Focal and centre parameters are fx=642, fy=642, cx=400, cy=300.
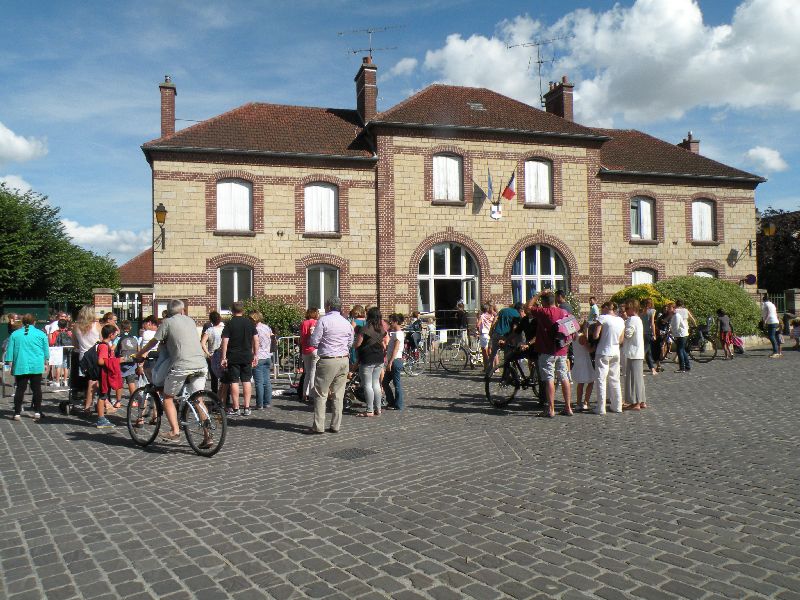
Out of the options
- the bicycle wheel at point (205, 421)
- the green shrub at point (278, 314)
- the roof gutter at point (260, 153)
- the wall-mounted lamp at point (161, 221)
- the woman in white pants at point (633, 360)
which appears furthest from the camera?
the roof gutter at point (260, 153)

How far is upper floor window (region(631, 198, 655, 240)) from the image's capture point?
2580cm

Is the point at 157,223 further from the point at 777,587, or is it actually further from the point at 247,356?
the point at 777,587

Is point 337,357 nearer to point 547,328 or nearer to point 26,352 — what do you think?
point 547,328

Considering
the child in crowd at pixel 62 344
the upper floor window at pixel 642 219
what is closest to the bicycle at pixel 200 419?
the child in crowd at pixel 62 344

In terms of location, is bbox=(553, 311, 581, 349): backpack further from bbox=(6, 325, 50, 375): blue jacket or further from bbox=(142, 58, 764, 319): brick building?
bbox=(142, 58, 764, 319): brick building

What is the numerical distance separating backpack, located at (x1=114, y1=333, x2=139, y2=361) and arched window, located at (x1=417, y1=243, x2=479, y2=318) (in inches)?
536

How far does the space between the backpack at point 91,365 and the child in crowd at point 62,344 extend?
13.8 ft

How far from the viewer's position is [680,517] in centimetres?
499

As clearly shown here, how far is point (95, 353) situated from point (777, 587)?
9.38m

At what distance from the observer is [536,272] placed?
2431 centimetres

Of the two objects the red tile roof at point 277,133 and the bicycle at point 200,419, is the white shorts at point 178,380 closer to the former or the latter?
the bicycle at point 200,419

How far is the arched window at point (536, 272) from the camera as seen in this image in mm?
24156

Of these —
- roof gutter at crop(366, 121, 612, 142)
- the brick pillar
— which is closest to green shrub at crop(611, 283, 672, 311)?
roof gutter at crop(366, 121, 612, 142)

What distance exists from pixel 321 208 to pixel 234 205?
2981mm
